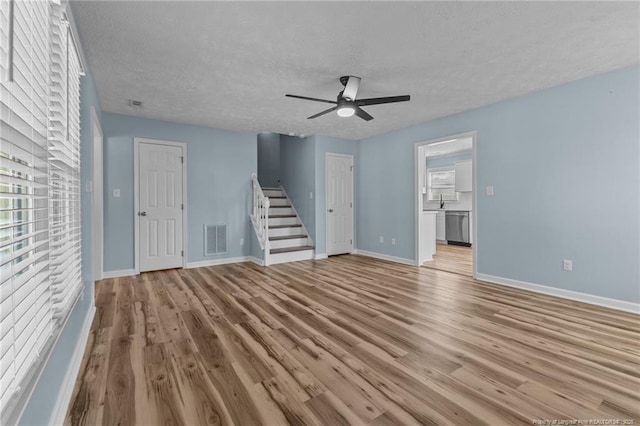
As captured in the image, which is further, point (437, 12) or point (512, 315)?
point (512, 315)

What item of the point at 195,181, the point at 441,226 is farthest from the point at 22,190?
the point at 441,226

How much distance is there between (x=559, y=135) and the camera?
140 inches

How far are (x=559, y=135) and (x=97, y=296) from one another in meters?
5.84

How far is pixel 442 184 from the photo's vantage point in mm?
8445

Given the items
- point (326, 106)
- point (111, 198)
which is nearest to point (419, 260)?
point (326, 106)

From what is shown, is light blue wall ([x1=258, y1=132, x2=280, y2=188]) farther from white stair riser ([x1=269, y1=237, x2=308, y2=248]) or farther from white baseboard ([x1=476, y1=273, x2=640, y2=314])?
white baseboard ([x1=476, y1=273, x2=640, y2=314])

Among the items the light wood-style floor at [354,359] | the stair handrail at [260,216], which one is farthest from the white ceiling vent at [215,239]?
the light wood-style floor at [354,359]

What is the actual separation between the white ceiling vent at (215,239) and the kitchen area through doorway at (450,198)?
3838 millimetres

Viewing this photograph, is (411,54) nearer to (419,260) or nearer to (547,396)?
(547,396)

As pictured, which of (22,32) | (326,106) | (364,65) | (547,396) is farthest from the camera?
(326,106)

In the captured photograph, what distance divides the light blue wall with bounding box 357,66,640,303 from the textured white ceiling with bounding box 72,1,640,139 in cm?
28

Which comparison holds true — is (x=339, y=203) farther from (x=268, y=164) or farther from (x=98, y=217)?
(x=98, y=217)

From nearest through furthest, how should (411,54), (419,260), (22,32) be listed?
(22,32) < (411,54) < (419,260)

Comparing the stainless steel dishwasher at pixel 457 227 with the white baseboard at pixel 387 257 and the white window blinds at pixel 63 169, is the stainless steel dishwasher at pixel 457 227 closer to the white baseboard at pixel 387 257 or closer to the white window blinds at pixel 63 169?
the white baseboard at pixel 387 257
